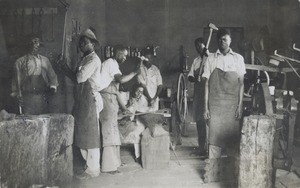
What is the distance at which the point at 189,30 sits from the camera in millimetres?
6492

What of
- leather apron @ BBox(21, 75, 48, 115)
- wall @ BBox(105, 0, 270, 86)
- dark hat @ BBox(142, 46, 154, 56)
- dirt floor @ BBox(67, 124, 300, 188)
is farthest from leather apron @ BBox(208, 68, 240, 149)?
leather apron @ BBox(21, 75, 48, 115)

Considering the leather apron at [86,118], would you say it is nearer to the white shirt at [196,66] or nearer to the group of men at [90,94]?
the group of men at [90,94]

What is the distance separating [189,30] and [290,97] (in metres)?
2.45

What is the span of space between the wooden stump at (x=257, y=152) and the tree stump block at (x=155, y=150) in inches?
47.6

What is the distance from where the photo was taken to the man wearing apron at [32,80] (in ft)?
16.4

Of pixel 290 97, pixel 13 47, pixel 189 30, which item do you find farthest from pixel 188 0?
pixel 13 47

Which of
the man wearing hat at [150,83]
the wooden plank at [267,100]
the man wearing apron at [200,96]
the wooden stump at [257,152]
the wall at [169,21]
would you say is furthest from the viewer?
the wall at [169,21]

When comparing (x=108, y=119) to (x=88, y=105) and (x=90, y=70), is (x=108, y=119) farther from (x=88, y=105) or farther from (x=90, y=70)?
(x=90, y=70)

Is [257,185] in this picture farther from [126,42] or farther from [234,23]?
[126,42]

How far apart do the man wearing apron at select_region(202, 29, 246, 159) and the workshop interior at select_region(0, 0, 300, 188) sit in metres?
0.05

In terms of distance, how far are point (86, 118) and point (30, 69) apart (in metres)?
1.28

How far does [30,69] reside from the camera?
5.03 m

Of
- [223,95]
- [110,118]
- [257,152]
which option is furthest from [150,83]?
[257,152]

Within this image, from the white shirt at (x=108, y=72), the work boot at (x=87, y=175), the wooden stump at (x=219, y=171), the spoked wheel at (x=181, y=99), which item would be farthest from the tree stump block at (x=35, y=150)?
the spoked wheel at (x=181, y=99)
